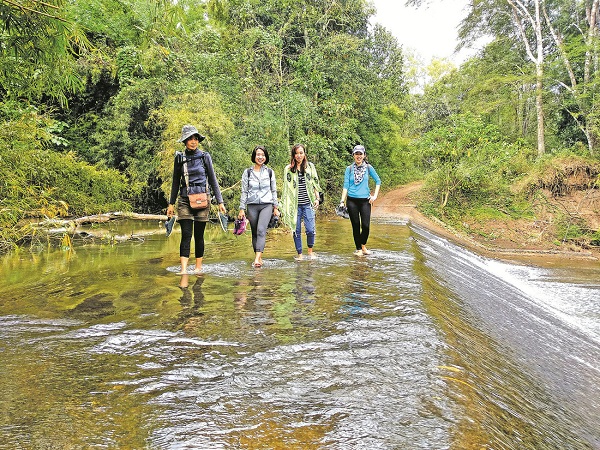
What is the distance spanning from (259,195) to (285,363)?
13.2 ft

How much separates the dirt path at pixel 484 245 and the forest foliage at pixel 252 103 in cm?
195

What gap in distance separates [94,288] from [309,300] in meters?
3.01

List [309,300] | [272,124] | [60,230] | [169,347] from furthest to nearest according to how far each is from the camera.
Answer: [272,124] < [60,230] < [309,300] < [169,347]

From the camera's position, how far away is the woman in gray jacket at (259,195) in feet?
23.3

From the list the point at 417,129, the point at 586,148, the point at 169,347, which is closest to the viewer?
the point at 169,347

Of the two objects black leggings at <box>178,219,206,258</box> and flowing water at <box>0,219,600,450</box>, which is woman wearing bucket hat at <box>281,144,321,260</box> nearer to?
flowing water at <box>0,219,600,450</box>

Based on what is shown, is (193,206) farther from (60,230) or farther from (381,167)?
(381,167)

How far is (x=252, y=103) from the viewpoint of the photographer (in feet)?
57.7

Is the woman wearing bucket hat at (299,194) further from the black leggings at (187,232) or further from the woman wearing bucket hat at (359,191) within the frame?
the black leggings at (187,232)

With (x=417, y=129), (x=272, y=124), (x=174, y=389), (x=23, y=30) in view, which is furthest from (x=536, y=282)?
(x=417, y=129)

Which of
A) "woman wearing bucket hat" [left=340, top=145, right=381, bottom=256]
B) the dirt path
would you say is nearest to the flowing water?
"woman wearing bucket hat" [left=340, top=145, right=381, bottom=256]

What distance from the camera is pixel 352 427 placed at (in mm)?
2516

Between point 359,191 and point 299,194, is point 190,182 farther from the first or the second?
point 359,191

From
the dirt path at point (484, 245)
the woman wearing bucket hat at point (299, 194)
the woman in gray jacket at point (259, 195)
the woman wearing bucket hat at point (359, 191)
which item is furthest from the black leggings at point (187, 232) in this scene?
the dirt path at point (484, 245)
